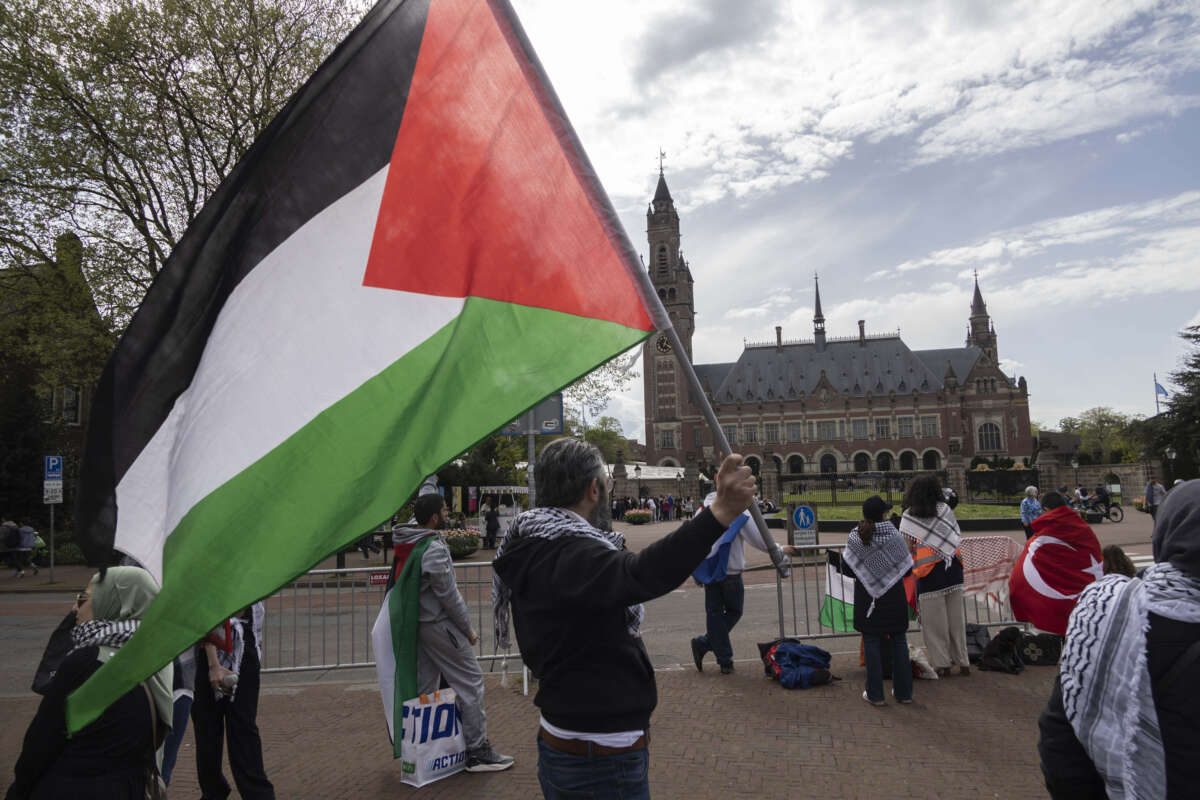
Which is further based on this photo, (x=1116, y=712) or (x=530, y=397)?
(x=530, y=397)

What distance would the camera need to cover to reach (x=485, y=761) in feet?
18.2

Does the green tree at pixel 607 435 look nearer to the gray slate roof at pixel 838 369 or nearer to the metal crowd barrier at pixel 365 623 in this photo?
the gray slate roof at pixel 838 369

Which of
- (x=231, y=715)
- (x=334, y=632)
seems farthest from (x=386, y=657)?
(x=334, y=632)

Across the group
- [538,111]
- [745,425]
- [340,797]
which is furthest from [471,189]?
[745,425]

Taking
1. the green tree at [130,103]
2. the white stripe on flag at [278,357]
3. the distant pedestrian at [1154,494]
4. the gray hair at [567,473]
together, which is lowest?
the distant pedestrian at [1154,494]

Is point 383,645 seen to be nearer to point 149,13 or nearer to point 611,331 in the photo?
point 611,331

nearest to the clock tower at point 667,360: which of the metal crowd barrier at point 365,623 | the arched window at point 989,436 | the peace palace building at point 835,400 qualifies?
the peace palace building at point 835,400

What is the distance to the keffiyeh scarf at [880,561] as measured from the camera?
22.6 feet

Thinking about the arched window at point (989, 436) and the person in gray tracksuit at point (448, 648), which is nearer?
the person in gray tracksuit at point (448, 648)

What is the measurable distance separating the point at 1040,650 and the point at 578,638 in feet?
24.6

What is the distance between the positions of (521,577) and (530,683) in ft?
19.0

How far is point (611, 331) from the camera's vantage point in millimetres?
2869

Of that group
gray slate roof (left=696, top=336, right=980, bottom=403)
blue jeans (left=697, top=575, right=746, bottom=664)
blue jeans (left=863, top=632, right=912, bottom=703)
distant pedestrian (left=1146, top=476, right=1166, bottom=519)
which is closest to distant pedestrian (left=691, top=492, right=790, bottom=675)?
blue jeans (left=697, top=575, right=746, bottom=664)

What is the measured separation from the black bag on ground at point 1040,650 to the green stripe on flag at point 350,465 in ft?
24.5
